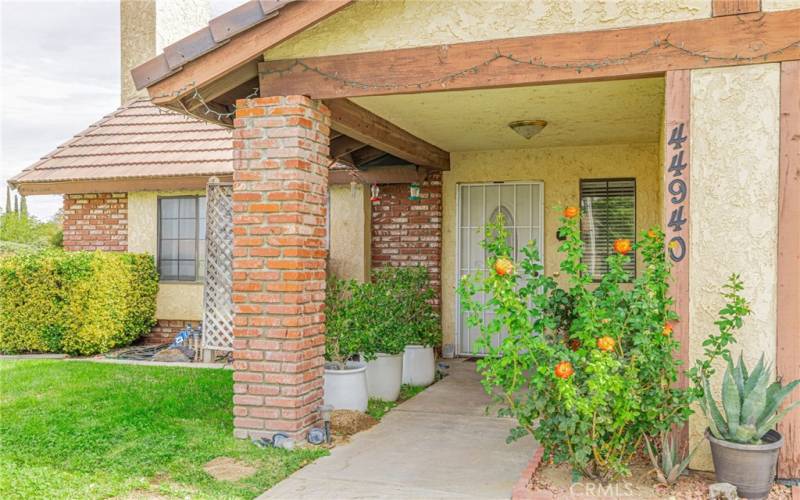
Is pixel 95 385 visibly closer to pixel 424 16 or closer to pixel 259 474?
pixel 259 474

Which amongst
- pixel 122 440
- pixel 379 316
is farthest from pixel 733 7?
pixel 122 440

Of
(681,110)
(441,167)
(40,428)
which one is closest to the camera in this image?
(681,110)

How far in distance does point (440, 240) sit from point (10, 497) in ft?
21.2

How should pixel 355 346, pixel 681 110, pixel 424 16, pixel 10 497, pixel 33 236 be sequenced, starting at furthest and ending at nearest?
pixel 33 236
pixel 355 346
pixel 424 16
pixel 681 110
pixel 10 497

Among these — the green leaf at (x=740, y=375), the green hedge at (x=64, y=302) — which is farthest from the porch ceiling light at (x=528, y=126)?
the green hedge at (x=64, y=302)

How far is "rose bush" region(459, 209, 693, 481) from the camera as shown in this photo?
4.07 m

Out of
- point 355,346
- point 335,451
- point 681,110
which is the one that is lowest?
point 335,451

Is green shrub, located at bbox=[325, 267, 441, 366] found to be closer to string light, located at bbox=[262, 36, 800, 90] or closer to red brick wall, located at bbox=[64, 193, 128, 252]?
string light, located at bbox=[262, 36, 800, 90]

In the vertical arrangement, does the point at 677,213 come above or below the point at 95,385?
above

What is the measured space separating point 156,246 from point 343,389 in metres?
6.19

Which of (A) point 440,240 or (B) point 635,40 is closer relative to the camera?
(B) point 635,40

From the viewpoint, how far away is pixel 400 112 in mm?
6707

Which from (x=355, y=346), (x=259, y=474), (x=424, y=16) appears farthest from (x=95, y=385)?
(x=424, y=16)

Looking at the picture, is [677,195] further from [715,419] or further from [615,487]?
[615,487]
